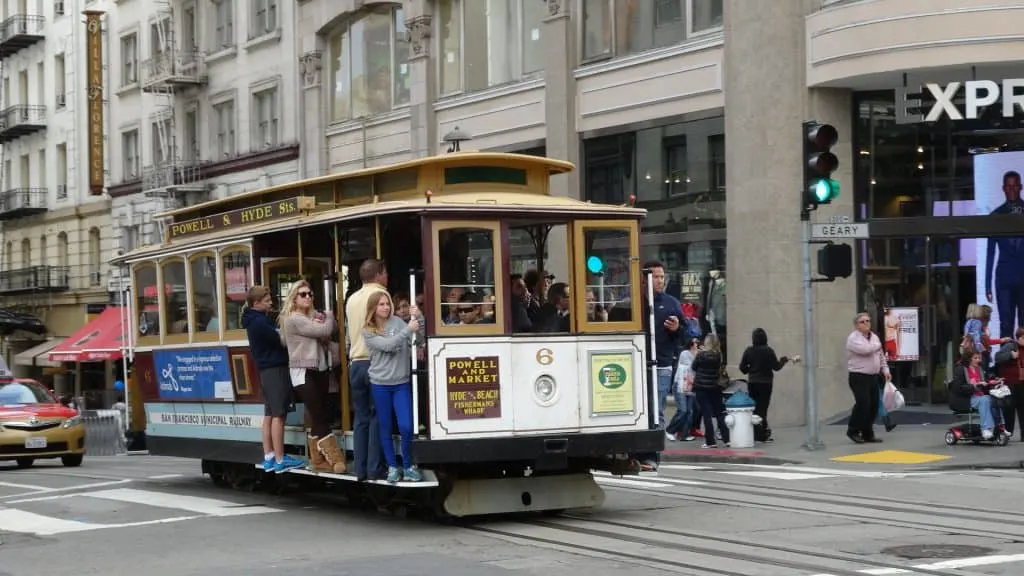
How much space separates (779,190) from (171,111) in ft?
81.7

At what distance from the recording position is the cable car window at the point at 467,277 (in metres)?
12.7

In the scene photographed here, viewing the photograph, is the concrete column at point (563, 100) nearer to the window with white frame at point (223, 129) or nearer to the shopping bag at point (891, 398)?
the shopping bag at point (891, 398)

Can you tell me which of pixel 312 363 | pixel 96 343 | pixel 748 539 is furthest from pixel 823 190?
pixel 96 343

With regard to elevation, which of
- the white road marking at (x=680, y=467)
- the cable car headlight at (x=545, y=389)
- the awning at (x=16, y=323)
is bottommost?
the white road marking at (x=680, y=467)

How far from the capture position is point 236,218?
15.6m

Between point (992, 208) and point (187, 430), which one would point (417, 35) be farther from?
point (187, 430)

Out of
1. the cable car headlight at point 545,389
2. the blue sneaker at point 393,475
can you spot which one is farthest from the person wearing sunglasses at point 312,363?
the cable car headlight at point 545,389

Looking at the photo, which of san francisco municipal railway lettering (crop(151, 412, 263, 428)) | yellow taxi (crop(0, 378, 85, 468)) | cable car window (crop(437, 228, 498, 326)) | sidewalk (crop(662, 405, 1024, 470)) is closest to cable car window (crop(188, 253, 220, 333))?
san francisco municipal railway lettering (crop(151, 412, 263, 428))

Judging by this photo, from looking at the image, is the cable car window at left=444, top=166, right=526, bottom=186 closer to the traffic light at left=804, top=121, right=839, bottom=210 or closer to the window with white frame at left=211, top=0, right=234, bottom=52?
the traffic light at left=804, top=121, right=839, bottom=210

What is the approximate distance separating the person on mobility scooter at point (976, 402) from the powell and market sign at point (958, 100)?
4824 millimetres

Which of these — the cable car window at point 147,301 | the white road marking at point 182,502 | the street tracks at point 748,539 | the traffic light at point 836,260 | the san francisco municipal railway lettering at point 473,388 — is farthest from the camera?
the traffic light at point 836,260

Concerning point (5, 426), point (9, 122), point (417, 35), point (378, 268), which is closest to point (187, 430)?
point (378, 268)

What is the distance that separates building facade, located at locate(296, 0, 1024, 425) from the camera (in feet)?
76.9

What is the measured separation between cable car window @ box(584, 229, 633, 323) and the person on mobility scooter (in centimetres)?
775
